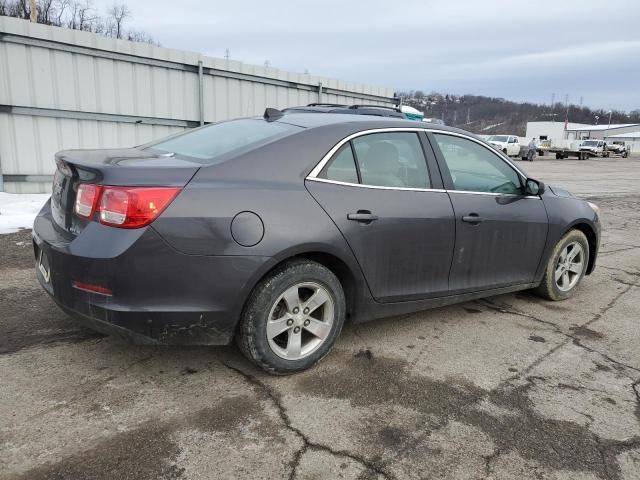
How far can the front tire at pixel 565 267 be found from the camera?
4582 mm

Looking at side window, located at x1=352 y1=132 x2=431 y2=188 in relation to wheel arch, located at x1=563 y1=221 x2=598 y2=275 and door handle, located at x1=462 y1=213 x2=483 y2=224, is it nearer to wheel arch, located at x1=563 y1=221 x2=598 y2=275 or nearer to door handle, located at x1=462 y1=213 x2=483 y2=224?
door handle, located at x1=462 y1=213 x2=483 y2=224

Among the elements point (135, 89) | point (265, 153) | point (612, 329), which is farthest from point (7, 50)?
point (612, 329)

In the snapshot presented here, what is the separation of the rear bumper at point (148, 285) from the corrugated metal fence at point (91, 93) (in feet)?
23.6

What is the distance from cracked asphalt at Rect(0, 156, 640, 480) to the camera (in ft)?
7.55

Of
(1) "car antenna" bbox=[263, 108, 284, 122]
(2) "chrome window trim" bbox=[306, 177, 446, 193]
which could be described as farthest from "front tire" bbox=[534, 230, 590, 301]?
(1) "car antenna" bbox=[263, 108, 284, 122]

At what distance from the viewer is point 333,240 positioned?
299cm

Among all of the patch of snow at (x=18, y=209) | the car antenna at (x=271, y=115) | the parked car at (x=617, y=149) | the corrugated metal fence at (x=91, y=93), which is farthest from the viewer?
the parked car at (x=617, y=149)

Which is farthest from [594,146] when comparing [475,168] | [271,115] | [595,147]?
[271,115]

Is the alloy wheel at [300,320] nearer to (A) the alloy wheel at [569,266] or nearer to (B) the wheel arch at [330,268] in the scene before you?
(B) the wheel arch at [330,268]

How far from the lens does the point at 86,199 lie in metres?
2.66

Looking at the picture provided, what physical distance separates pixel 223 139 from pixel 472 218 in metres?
1.85

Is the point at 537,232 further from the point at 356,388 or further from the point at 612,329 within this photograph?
the point at 356,388

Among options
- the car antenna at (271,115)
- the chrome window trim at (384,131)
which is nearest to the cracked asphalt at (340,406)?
the chrome window trim at (384,131)

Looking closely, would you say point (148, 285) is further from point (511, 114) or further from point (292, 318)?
point (511, 114)
